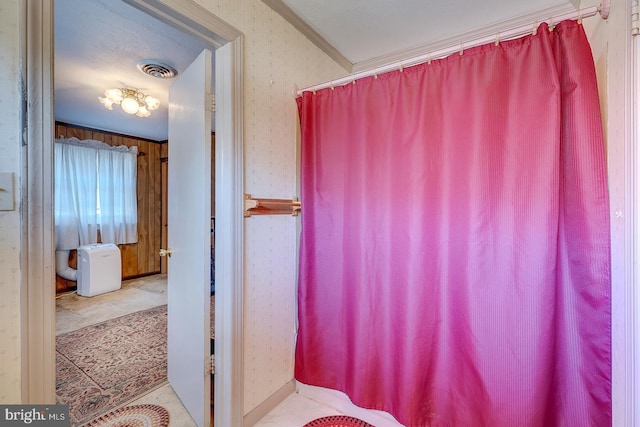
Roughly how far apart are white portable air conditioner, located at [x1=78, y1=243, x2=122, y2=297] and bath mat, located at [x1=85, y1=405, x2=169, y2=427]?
2776mm

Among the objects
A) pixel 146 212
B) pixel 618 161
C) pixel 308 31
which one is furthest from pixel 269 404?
pixel 146 212

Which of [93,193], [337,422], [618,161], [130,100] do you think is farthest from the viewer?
[93,193]

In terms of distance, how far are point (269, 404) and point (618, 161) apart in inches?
77.6

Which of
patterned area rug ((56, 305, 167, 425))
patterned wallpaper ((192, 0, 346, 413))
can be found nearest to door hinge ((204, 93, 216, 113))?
patterned wallpaper ((192, 0, 346, 413))

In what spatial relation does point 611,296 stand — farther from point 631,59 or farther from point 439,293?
point 631,59

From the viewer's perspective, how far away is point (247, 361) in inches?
58.6

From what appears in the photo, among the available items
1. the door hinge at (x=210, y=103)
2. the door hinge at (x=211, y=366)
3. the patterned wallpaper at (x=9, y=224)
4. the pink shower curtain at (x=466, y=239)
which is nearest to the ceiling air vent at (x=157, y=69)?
the door hinge at (x=210, y=103)

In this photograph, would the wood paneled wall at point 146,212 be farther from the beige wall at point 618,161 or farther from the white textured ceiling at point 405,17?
the beige wall at point 618,161

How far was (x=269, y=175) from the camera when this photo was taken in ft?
5.23

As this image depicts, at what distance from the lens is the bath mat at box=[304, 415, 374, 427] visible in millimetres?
1520

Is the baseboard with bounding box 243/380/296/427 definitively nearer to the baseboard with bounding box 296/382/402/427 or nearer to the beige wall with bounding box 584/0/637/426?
the baseboard with bounding box 296/382/402/427

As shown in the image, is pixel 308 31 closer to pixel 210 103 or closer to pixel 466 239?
Answer: pixel 210 103

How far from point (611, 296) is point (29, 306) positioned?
1876 millimetres

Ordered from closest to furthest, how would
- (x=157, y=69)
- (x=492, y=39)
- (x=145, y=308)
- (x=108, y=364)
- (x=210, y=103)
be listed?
(x=492, y=39), (x=210, y=103), (x=108, y=364), (x=157, y=69), (x=145, y=308)
